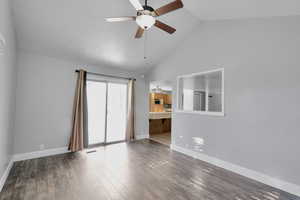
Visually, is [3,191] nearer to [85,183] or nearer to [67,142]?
[85,183]

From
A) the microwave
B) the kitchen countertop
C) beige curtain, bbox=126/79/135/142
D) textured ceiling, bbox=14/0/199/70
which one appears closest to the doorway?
beige curtain, bbox=126/79/135/142

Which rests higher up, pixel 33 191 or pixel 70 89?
pixel 70 89

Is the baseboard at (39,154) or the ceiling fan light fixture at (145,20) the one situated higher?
the ceiling fan light fixture at (145,20)

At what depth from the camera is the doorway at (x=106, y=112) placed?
4344 mm

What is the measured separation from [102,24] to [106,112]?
2703mm

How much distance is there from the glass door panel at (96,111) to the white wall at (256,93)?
9.79 ft

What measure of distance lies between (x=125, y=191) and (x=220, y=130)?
232 centimetres

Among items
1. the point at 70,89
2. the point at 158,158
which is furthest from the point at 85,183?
the point at 70,89

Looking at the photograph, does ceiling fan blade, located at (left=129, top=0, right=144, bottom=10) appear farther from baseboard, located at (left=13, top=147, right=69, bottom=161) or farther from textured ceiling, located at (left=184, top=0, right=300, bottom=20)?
baseboard, located at (left=13, top=147, right=69, bottom=161)

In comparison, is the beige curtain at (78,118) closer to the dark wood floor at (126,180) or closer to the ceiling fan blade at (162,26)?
the dark wood floor at (126,180)

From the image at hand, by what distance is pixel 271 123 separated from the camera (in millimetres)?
2373

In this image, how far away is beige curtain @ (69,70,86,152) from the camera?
3.77 m

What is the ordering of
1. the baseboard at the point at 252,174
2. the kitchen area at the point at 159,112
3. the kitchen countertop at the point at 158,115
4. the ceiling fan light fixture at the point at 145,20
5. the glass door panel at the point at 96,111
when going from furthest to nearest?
1. the kitchen area at the point at 159,112
2. the kitchen countertop at the point at 158,115
3. the glass door panel at the point at 96,111
4. the baseboard at the point at 252,174
5. the ceiling fan light fixture at the point at 145,20

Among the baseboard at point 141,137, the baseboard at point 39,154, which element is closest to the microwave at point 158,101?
the baseboard at point 141,137
